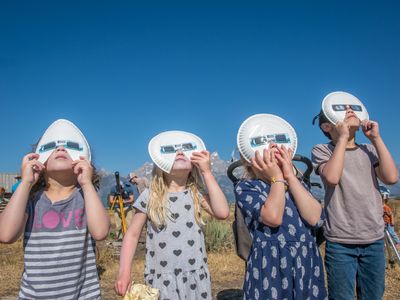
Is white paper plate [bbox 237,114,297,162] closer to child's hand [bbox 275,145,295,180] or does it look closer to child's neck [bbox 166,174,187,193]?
child's hand [bbox 275,145,295,180]

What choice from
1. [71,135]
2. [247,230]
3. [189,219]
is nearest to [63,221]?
[71,135]

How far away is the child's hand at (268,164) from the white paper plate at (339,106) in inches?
27.1

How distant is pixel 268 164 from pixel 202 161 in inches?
17.7

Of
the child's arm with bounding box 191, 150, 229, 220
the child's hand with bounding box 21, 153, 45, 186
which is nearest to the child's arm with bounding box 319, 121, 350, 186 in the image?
the child's arm with bounding box 191, 150, 229, 220

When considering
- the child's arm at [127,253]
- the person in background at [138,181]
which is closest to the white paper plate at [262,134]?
the child's arm at [127,253]

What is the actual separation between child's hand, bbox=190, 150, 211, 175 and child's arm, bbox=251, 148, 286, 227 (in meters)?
0.34

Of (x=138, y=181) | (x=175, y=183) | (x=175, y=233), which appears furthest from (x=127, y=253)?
(x=138, y=181)

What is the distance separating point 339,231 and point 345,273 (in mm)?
266

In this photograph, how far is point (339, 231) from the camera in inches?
108

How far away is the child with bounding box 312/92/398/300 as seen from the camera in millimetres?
2715

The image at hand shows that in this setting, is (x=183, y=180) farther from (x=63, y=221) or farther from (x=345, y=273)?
(x=345, y=273)

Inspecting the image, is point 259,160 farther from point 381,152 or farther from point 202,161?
point 381,152

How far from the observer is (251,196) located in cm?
238

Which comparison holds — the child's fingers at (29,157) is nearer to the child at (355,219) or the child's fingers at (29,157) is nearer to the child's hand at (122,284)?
the child's hand at (122,284)
